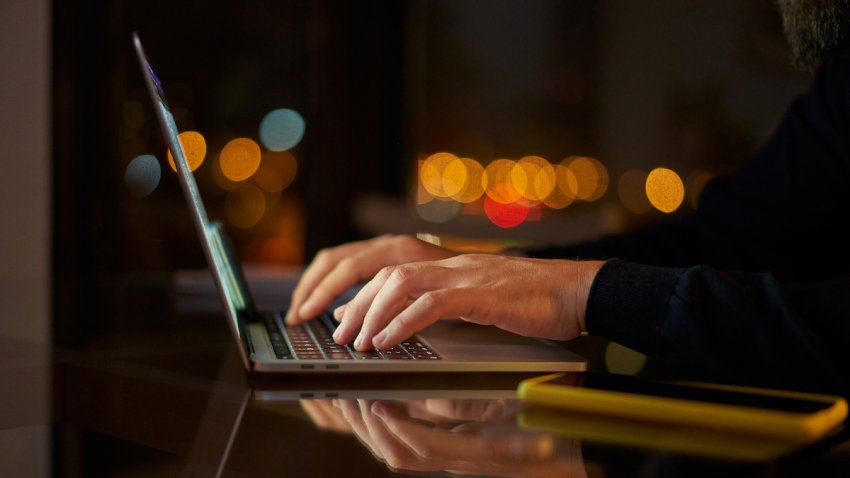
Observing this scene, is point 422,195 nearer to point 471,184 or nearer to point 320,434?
point 471,184

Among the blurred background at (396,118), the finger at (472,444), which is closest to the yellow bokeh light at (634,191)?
Result: the blurred background at (396,118)

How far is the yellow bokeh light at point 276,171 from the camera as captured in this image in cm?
328

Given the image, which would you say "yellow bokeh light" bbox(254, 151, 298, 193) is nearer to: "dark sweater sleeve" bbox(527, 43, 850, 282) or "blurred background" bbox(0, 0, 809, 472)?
"blurred background" bbox(0, 0, 809, 472)

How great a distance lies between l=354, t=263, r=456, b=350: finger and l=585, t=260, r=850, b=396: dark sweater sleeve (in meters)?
0.15

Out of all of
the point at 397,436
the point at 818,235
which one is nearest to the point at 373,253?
the point at 397,436

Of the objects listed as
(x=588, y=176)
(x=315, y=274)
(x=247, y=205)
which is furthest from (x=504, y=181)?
(x=315, y=274)

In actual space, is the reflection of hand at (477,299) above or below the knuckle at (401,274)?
below

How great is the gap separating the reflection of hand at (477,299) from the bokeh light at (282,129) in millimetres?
2507

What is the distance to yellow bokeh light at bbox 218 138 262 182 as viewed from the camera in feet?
10.5

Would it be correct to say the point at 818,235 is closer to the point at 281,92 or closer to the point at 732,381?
the point at 732,381

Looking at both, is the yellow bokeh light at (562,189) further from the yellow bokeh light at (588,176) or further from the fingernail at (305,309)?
the fingernail at (305,309)

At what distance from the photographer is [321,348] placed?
0.79m

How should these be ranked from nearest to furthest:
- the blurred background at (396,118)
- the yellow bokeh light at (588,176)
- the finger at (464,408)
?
the finger at (464,408) < the blurred background at (396,118) < the yellow bokeh light at (588,176)

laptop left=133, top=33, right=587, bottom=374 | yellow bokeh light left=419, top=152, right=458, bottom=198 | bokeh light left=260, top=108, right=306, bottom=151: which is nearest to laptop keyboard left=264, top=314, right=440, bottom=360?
laptop left=133, top=33, right=587, bottom=374
